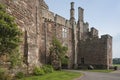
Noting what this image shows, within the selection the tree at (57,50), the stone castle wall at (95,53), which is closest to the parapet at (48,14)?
the tree at (57,50)

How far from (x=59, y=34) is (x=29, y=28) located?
1543 centimetres

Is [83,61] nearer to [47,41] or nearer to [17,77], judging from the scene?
[47,41]

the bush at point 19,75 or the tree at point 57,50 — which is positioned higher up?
the tree at point 57,50

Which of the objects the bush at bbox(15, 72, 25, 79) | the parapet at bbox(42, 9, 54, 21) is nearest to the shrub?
the bush at bbox(15, 72, 25, 79)

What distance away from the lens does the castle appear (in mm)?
20125

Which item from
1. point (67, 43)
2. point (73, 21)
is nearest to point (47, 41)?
point (67, 43)

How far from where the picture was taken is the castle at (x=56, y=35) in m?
20.1

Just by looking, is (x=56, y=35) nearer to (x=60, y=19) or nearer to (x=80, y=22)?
(x=60, y=19)

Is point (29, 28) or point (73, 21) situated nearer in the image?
point (29, 28)

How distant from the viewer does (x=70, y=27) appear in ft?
133

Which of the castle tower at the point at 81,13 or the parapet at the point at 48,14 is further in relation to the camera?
the castle tower at the point at 81,13

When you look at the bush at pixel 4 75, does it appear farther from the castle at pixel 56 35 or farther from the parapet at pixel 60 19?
the parapet at pixel 60 19

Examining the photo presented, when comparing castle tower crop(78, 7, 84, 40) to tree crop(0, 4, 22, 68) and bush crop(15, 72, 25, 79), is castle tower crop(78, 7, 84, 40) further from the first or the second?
tree crop(0, 4, 22, 68)

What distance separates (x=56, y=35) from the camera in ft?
115
